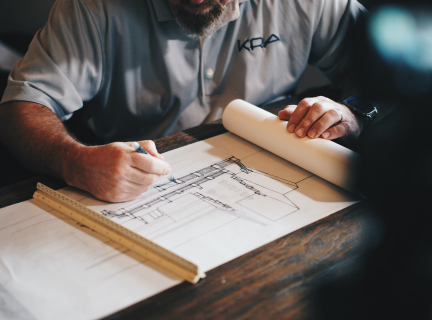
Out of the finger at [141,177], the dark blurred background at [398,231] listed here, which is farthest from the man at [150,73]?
the dark blurred background at [398,231]

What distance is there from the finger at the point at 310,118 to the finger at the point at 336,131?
0.16 feet

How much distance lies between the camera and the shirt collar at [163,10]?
1.13 metres

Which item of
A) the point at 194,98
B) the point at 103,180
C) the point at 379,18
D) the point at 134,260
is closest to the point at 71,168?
the point at 103,180

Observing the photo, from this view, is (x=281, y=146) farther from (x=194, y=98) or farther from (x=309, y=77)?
(x=309, y=77)

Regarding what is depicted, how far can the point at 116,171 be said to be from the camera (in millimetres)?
752

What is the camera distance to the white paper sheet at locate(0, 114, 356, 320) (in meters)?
0.56

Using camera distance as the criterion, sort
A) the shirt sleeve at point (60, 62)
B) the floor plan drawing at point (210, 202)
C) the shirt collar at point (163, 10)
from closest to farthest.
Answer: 1. the floor plan drawing at point (210, 202)
2. the shirt sleeve at point (60, 62)
3. the shirt collar at point (163, 10)

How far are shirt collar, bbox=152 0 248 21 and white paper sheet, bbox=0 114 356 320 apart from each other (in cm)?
53

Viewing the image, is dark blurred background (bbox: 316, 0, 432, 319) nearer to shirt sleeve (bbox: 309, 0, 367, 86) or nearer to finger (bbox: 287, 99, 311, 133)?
finger (bbox: 287, 99, 311, 133)

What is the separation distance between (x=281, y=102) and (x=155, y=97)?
19.5 inches

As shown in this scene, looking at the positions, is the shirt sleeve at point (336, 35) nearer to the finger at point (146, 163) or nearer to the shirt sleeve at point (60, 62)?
the shirt sleeve at point (60, 62)

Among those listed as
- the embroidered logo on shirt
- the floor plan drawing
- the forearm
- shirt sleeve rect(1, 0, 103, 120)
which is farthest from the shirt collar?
the floor plan drawing

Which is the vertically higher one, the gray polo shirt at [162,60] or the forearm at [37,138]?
the gray polo shirt at [162,60]

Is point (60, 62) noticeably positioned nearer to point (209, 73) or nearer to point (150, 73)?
point (150, 73)
